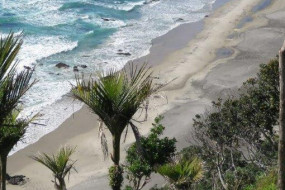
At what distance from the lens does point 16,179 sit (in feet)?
69.9

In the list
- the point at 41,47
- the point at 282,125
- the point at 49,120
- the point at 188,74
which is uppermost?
the point at 282,125

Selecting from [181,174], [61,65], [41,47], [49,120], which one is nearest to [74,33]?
Result: [41,47]

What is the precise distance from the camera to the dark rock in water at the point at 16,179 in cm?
2117

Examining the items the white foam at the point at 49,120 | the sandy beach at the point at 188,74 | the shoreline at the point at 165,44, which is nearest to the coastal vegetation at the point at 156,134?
the sandy beach at the point at 188,74

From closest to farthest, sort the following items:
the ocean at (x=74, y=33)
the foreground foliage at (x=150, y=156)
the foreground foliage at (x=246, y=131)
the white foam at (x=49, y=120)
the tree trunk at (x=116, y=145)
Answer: the tree trunk at (x=116, y=145) < the foreground foliage at (x=150, y=156) < the foreground foliage at (x=246, y=131) < the white foam at (x=49, y=120) < the ocean at (x=74, y=33)

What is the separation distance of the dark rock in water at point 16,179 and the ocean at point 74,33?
3291 mm

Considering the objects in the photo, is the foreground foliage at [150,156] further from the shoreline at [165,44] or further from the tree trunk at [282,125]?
the shoreline at [165,44]

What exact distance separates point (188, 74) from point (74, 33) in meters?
13.7

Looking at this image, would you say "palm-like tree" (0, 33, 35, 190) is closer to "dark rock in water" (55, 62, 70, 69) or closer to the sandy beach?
the sandy beach

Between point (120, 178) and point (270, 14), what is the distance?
4171 cm

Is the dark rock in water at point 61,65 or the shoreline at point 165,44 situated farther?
the dark rock in water at point 61,65

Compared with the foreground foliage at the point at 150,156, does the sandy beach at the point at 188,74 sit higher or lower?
lower

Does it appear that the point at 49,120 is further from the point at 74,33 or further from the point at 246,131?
the point at 74,33

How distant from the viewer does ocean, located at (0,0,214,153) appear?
3031 cm
